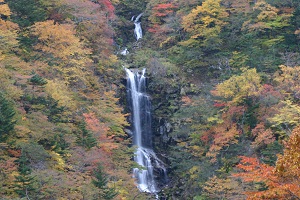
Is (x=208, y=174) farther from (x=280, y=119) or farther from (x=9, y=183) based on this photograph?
(x=9, y=183)

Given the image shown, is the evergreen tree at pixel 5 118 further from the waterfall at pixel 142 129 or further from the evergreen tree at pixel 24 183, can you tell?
the waterfall at pixel 142 129

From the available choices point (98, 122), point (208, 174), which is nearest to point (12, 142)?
point (98, 122)

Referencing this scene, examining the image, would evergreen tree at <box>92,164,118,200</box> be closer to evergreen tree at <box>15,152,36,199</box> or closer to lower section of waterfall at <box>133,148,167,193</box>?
→ evergreen tree at <box>15,152,36,199</box>

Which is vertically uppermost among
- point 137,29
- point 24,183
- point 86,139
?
point 24,183

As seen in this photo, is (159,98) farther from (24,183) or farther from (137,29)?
(24,183)

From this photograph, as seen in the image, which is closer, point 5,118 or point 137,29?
point 5,118

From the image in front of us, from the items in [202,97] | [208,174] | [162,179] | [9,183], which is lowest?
[162,179]

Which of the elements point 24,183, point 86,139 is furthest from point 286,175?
point 86,139
